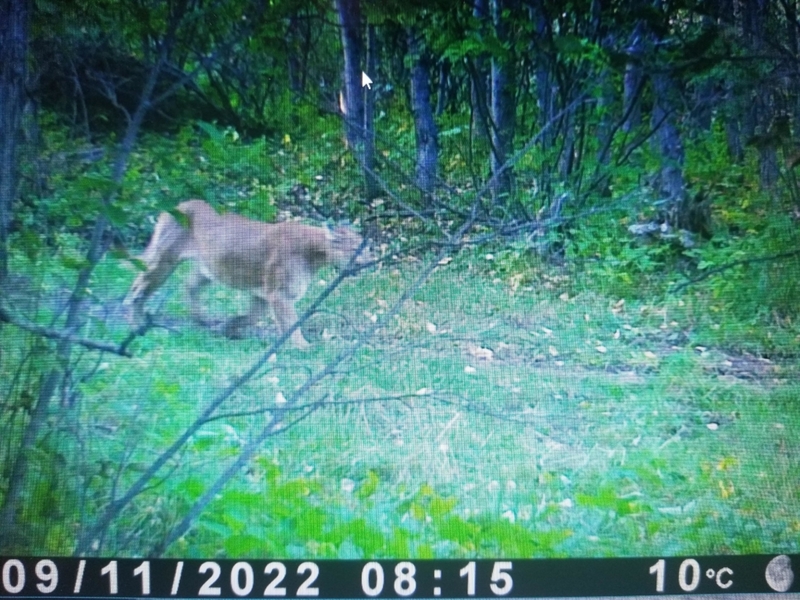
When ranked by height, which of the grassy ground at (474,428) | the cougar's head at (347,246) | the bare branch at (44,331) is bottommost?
the grassy ground at (474,428)

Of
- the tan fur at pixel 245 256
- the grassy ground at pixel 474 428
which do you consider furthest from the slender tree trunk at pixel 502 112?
the tan fur at pixel 245 256

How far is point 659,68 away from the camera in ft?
3.88

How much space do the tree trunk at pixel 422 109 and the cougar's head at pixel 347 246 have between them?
113 millimetres

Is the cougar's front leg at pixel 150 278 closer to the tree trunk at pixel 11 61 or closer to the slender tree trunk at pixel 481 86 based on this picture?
the tree trunk at pixel 11 61

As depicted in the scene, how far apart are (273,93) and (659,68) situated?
54 cm

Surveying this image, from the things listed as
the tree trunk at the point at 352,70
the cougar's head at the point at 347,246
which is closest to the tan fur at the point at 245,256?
the cougar's head at the point at 347,246

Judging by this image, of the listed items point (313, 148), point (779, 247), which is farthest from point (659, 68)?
point (313, 148)

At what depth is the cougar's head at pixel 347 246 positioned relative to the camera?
1.18 meters

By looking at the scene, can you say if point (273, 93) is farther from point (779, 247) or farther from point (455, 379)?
point (779, 247)
